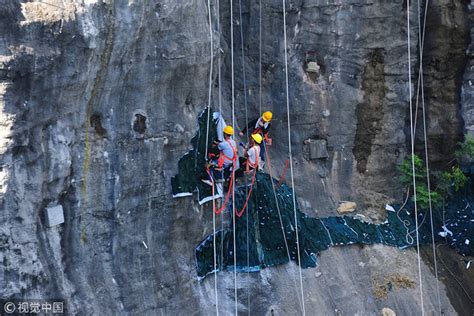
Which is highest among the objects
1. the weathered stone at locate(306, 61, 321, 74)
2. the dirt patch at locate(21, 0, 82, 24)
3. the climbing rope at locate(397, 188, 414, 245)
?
the dirt patch at locate(21, 0, 82, 24)

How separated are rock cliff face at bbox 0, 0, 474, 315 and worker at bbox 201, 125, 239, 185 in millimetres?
476

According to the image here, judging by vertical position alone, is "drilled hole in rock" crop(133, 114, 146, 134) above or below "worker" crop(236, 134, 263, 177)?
above

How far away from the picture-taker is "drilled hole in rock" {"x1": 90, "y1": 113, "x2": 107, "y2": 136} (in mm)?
7797

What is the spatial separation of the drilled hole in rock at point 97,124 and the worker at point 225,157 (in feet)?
5.84

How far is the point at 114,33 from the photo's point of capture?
7.50m

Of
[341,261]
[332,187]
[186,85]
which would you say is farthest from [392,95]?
[186,85]

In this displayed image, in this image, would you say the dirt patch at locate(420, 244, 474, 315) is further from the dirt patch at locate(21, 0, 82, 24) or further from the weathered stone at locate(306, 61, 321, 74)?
the dirt patch at locate(21, 0, 82, 24)

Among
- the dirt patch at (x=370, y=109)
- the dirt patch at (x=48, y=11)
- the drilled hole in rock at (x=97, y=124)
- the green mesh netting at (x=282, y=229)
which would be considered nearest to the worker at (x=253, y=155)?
the green mesh netting at (x=282, y=229)

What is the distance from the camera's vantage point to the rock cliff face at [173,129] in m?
6.95

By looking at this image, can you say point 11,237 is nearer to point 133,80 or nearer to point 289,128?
point 133,80

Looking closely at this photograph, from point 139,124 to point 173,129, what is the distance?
58cm

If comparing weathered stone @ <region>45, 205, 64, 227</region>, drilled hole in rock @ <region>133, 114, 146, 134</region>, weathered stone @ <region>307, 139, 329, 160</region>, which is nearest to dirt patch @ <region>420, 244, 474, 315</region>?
weathered stone @ <region>307, 139, 329, 160</region>

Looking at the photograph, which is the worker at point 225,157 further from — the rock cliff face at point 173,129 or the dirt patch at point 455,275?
the dirt patch at point 455,275

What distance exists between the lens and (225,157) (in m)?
9.01
